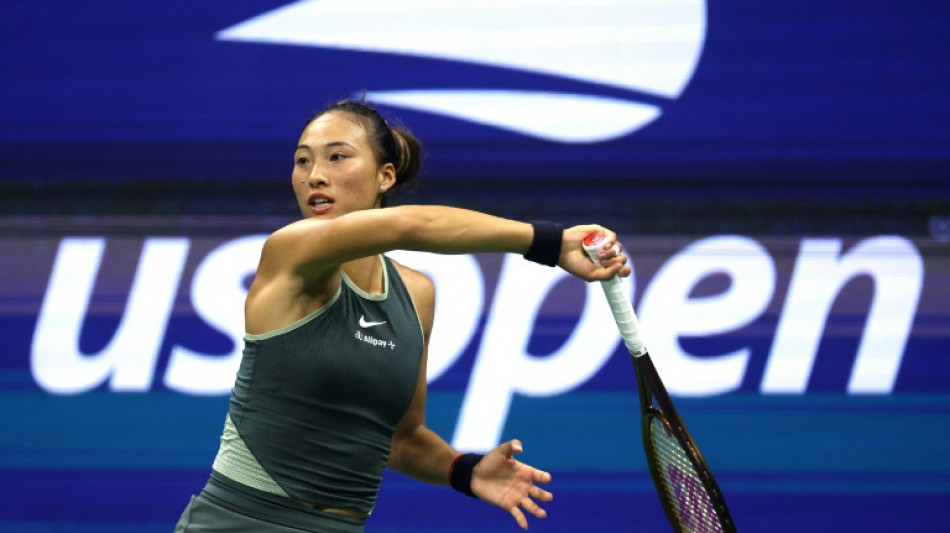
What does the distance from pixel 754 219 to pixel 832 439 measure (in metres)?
0.75

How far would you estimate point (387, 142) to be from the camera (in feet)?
8.94

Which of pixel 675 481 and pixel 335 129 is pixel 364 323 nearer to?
pixel 335 129

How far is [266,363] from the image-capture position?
231 centimetres

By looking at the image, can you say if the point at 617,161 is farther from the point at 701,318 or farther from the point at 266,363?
the point at 266,363

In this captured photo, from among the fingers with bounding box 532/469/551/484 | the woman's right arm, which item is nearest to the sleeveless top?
the woman's right arm

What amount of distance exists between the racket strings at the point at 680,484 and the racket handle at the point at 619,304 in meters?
0.24

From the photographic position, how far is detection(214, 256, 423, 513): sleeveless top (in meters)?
A: 2.30

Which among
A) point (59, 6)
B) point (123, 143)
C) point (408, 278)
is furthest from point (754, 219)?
point (59, 6)

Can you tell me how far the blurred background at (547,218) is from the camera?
160 inches

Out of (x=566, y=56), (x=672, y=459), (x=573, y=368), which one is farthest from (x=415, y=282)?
(x=566, y=56)

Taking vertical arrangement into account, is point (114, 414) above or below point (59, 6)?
below

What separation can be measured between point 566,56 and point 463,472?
1.98 metres

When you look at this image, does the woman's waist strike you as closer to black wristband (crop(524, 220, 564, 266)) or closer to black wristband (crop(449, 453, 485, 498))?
black wristband (crop(449, 453, 485, 498))

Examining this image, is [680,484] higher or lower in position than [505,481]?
higher
